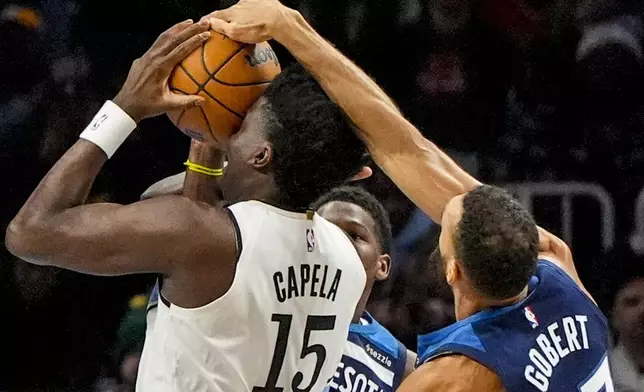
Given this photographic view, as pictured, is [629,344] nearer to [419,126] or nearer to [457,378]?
[419,126]

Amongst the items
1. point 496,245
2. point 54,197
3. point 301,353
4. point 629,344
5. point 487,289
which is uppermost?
point 54,197

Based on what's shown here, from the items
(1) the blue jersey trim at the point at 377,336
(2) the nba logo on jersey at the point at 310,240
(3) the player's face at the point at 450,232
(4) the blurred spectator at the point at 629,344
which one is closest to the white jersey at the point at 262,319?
(2) the nba logo on jersey at the point at 310,240

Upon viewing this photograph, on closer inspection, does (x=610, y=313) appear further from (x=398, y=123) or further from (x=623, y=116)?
(x=398, y=123)

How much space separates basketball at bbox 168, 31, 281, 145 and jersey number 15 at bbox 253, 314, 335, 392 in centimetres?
46

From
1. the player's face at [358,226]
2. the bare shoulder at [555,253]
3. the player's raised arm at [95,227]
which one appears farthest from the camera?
the player's face at [358,226]

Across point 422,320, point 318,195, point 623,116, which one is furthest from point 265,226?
point 623,116

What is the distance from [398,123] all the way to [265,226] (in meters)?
0.52

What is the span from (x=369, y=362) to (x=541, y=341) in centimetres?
127

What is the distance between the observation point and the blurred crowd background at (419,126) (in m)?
4.87

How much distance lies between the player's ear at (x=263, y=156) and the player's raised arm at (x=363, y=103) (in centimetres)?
21

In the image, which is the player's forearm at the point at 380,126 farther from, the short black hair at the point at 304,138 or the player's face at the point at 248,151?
the player's face at the point at 248,151

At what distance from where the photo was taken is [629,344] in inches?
186

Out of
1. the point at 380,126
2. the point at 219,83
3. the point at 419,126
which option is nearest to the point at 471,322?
the point at 380,126

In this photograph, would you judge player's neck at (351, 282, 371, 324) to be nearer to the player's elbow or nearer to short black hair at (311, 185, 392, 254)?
short black hair at (311, 185, 392, 254)
